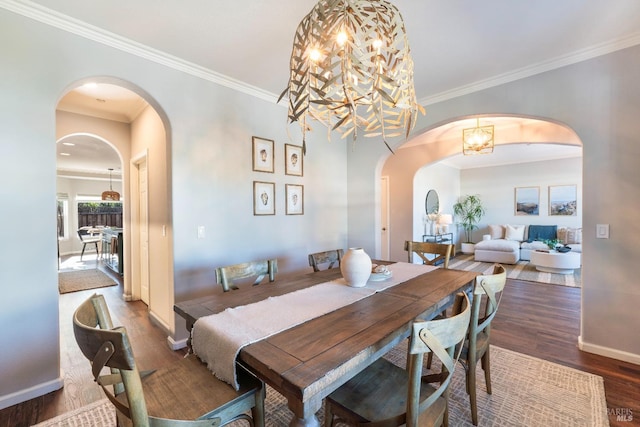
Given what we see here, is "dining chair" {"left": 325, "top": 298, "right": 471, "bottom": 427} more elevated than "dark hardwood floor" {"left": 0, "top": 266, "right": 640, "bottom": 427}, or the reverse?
"dining chair" {"left": 325, "top": 298, "right": 471, "bottom": 427}

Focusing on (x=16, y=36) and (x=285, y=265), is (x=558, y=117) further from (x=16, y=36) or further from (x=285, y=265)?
(x=16, y=36)

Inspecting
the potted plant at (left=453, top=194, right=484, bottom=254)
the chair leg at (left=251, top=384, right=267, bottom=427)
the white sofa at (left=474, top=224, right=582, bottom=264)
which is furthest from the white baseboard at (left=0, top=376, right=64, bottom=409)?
the potted plant at (left=453, top=194, right=484, bottom=254)

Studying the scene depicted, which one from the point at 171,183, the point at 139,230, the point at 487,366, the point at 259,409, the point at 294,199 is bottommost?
the point at 487,366

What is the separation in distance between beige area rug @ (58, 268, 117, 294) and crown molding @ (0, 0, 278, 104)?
14.2ft

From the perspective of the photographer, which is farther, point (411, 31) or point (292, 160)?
point (292, 160)

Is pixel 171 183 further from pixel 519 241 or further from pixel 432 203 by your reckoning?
pixel 519 241

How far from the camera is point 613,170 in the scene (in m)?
2.37

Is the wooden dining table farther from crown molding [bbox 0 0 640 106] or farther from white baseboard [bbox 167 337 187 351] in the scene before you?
crown molding [bbox 0 0 640 106]

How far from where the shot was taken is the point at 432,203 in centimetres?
731

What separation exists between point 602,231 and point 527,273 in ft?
12.5

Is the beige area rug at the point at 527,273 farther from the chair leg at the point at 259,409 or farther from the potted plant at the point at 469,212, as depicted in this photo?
the chair leg at the point at 259,409

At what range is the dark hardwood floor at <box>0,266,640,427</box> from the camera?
6.12 feet

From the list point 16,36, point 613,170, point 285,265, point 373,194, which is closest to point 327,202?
point 373,194

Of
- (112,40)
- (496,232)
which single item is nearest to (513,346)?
(112,40)
